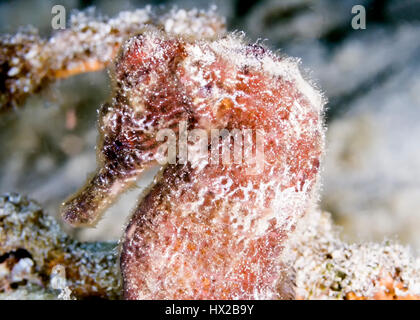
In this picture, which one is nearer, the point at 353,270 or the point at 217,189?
the point at 217,189

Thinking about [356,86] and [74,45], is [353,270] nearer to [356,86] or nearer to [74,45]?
[356,86]

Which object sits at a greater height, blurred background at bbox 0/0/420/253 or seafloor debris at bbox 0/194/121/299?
blurred background at bbox 0/0/420/253

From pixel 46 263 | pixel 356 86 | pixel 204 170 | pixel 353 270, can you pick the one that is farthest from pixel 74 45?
pixel 353 270

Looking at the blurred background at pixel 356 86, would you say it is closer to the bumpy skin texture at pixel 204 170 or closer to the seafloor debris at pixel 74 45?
the seafloor debris at pixel 74 45

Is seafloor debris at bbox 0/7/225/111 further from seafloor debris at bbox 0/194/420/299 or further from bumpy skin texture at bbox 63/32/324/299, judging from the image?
bumpy skin texture at bbox 63/32/324/299

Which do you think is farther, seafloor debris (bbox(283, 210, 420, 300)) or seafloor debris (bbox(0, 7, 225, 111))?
seafloor debris (bbox(0, 7, 225, 111))

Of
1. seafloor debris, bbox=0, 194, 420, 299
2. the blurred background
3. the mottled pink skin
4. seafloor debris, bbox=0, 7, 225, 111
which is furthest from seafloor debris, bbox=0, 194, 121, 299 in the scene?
seafloor debris, bbox=0, 7, 225, 111
